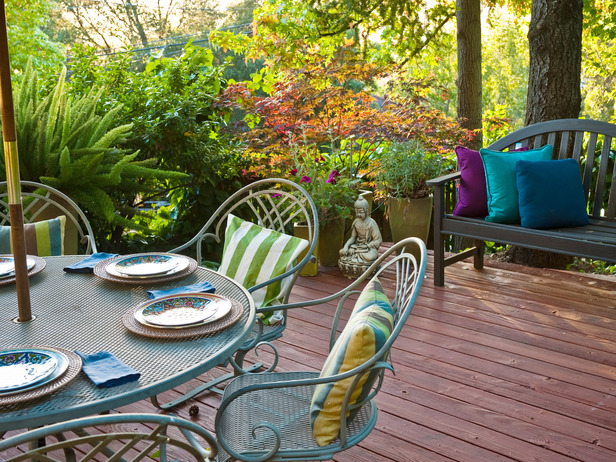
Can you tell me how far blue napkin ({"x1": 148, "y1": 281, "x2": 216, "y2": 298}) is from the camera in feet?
5.71

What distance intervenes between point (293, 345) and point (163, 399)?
2.32ft

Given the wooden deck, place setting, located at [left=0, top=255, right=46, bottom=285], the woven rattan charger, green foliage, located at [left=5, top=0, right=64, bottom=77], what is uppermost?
green foliage, located at [left=5, top=0, right=64, bottom=77]

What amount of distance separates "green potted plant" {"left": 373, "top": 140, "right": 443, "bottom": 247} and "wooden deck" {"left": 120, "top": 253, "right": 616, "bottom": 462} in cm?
52

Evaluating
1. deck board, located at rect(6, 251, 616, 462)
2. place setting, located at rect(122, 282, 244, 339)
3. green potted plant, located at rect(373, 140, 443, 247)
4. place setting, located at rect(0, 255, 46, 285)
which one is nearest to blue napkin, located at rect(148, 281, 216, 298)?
place setting, located at rect(122, 282, 244, 339)

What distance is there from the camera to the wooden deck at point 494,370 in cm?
205

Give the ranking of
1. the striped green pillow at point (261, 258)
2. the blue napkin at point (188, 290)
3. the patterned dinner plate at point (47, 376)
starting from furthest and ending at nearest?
the striped green pillow at point (261, 258) → the blue napkin at point (188, 290) → the patterned dinner plate at point (47, 376)

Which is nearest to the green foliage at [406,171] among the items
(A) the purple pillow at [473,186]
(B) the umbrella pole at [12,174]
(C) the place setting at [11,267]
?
(A) the purple pillow at [473,186]

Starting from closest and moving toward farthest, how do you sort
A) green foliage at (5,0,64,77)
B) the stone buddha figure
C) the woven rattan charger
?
1. the woven rattan charger
2. the stone buddha figure
3. green foliage at (5,0,64,77)

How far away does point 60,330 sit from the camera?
59.8 inches

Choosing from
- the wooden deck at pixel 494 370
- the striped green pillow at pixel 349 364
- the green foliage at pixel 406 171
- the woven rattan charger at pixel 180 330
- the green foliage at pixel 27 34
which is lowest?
the wooden deck at pixel 494 370

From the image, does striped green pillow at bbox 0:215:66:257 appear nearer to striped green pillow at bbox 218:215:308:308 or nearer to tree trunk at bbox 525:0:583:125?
striped green pillow at bbox 218:215:308:308

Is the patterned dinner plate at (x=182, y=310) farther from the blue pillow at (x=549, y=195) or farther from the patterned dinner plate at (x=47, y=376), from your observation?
the blue pillow at (x=549, y=195)

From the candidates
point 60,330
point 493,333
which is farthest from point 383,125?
point 60,330

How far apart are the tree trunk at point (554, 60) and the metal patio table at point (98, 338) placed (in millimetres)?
3074
